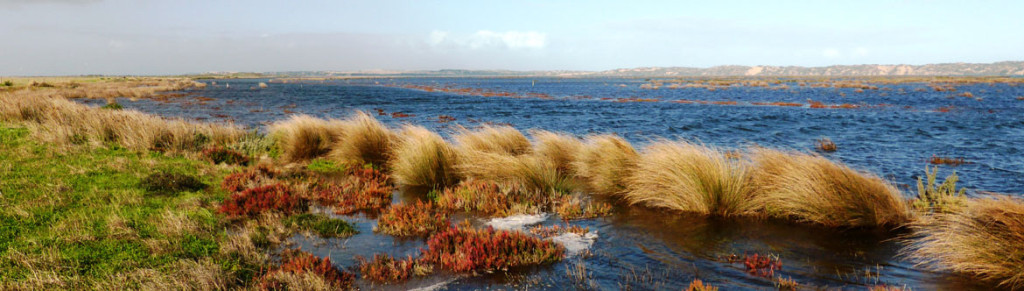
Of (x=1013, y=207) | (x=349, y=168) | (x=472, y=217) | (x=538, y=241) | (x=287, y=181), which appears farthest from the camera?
(x=349, y=168)

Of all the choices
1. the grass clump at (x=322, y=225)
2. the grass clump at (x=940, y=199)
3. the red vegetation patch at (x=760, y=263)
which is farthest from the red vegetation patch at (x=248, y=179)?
the grass clump at (x=940, y=199)

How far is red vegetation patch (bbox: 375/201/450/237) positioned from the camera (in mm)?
7547

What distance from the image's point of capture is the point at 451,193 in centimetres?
945

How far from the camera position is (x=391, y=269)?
588cm

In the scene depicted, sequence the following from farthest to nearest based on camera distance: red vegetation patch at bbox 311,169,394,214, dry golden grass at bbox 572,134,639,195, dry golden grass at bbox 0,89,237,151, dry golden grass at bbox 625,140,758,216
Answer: dry golden grass at bbox 0,89,237,151, dry golden grass at bbox 572,134,639,195, red vegetation patch at bbox 311,169,394,214, dry golden grass at bbox 625,140,758,216

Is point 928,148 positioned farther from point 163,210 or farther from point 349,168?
point 163,210

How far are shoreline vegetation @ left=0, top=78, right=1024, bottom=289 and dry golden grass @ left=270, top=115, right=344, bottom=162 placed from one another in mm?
44

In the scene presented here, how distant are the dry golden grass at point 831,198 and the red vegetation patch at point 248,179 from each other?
9.15m

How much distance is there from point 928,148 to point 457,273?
63.6 ft

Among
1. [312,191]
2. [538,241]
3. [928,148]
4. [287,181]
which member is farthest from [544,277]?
[928,148]

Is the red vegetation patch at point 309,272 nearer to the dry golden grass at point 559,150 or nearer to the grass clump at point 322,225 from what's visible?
the grass clump at point 322,225

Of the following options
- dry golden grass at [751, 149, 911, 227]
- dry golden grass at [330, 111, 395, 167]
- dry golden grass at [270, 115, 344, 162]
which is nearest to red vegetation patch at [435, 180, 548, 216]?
dry golden grass at [751, 149, 911, 227]

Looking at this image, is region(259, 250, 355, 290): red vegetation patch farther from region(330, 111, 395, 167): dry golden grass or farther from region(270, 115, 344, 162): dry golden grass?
region(270, 115, 344, 162): dry golden grass

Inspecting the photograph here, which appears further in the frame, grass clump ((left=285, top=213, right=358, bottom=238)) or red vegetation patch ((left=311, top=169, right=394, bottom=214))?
red vegetation patch ((left=311, top=169, right=394, bottom=214))
